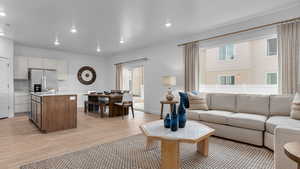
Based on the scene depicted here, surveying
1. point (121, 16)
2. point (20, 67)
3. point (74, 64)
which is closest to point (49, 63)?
point (20, 67)

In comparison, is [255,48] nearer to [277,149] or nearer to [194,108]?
[194,108]

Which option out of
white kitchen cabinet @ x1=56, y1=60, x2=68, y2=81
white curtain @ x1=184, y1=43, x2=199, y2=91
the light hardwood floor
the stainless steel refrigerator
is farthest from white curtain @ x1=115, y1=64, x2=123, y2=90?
white curtain @ x1=184, y1=43, x2=199, y2=91

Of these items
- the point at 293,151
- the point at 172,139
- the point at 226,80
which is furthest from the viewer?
the point at 226,80

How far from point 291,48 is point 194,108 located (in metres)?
2.20

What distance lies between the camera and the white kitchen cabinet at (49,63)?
6130mm

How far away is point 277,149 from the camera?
6.16 ft

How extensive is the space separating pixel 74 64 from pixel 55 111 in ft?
13.4

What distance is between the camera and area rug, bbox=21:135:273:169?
2066 mm

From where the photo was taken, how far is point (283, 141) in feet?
6.05

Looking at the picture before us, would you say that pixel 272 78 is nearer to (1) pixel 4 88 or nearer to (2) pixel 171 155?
(2) pixel 171 155

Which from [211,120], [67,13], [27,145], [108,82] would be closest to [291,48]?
[211,120]

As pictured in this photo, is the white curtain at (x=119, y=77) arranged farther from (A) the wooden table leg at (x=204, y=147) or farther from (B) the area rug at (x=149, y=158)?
(A) the wooden table leg at (x=204, y=147)

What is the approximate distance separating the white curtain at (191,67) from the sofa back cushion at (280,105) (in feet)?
5.95

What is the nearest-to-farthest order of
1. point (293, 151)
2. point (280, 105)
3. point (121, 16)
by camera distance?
point (293, 151), point (280, 105), point (121, 16)
